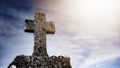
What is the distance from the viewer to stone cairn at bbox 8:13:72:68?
4875 millimetres

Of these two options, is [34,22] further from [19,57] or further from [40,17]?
[19,57]

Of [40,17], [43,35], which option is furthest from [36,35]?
[40,17]

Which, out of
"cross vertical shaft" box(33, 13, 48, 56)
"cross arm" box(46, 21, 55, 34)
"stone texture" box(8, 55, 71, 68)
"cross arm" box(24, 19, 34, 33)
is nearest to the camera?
"stone texture" box(8, 55, 71, 68)

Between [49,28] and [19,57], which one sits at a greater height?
[49,28]

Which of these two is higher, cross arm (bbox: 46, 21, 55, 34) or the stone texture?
cross arm (bbox: 46, 21, 55, 34)

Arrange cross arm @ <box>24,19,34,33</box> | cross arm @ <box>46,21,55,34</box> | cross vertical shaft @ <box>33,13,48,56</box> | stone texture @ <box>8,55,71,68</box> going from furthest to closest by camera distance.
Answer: cross arm @ <box>46,21,55,34</box> < cross arm @ <box>24,19,34,33</box> < cross vertical shaft @ <box>33,13,48,56</box> < stone texture @ <box>8,55,71,68</box>

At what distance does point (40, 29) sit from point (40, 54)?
2.70 feet

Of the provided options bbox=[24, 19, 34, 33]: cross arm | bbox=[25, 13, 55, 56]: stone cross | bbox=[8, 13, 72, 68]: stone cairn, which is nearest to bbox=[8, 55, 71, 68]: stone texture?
bbox=[8, 13, 72, 68]: stone cairn

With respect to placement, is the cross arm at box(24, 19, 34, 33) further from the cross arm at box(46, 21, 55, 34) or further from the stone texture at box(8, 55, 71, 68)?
the stone texture at box(8, 55, 71, 68)

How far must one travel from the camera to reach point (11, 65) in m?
4.78

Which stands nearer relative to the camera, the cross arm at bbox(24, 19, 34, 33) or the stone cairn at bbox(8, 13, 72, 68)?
the stone cairn at bbox(8, 13, 72, 68)

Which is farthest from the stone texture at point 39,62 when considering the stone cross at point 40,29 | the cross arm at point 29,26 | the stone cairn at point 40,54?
the cross arm at point 29,26

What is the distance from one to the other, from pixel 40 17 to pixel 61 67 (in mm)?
1737

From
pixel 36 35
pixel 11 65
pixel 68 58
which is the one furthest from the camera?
pixel 36 35
